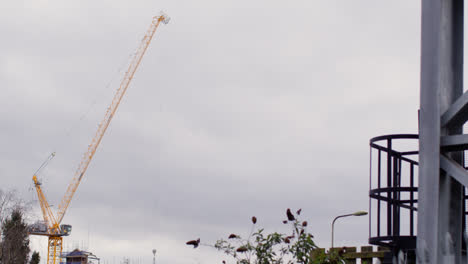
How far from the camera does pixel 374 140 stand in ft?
21.1

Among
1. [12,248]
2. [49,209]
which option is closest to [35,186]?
[49,209]

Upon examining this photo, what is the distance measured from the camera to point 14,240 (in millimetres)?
73625

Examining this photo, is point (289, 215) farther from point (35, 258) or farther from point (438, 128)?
point (35, 258)

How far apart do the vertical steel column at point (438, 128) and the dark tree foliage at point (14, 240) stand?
223ft

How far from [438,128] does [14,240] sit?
7343 centimetres

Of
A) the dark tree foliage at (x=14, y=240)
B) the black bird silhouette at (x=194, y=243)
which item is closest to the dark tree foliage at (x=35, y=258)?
the dark tree foliage at (x=14, y=240)

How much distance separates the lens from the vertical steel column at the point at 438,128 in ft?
18.1

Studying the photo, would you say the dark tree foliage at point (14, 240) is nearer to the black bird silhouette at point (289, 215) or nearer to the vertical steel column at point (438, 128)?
the black bird silhouette at point (289, 215)

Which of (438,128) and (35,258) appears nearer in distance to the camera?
(438,128)

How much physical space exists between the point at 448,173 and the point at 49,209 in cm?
12391

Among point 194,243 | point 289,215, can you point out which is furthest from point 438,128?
point 194,243

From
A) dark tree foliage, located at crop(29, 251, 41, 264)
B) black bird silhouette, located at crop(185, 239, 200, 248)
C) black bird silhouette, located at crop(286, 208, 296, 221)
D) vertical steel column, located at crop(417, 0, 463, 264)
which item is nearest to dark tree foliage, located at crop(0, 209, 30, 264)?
dark tree foliage, located at crop(29, 251, 41, 264)

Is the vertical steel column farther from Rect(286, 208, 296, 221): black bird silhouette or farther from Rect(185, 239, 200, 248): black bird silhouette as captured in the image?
Rect(185, 239, 200, 248): black bird silhouette

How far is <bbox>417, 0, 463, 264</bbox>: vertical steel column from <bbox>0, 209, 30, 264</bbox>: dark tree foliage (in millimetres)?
68079
